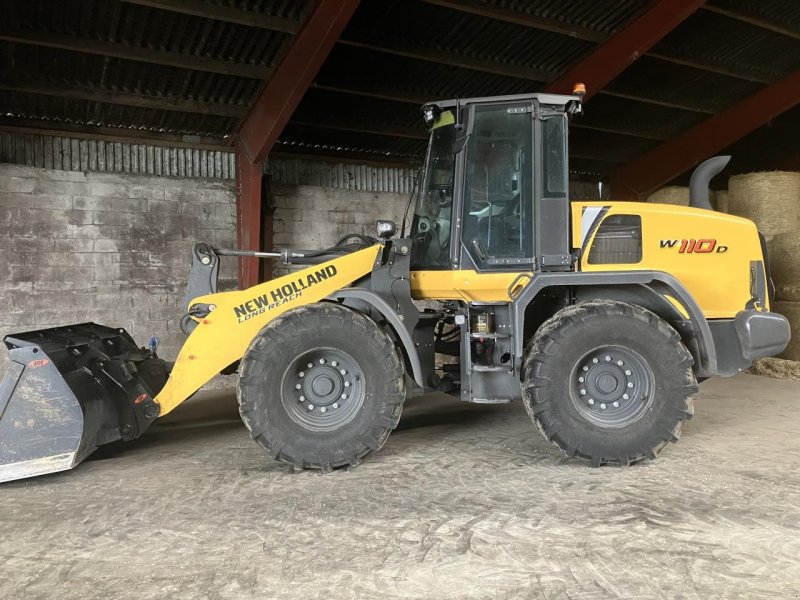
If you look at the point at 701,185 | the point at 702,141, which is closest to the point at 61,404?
the point at 701,185

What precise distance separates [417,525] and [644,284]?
246 centimetres

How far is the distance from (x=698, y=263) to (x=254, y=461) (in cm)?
369

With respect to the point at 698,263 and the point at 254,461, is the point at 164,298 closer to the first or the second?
the point at 254,461

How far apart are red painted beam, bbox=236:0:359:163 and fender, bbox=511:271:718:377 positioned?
3.48 metres

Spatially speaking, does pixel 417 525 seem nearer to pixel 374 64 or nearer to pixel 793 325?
pixel 374 64

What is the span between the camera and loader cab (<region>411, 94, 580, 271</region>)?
175 inches

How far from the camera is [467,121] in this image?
179 inches

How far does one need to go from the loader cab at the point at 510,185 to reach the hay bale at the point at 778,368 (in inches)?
205

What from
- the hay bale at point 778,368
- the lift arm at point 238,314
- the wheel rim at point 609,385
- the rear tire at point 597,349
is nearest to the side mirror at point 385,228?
the lift arm at point 238,314

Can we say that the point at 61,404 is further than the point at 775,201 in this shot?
No

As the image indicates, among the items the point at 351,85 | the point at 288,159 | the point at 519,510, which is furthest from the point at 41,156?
the point at 519,510

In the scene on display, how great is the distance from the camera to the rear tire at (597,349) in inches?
164

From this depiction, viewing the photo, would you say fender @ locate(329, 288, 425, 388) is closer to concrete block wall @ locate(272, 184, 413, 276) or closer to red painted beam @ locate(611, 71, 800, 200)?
concrete block wall @ locate(272, 184, 413, 276)

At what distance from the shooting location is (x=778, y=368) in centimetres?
793
